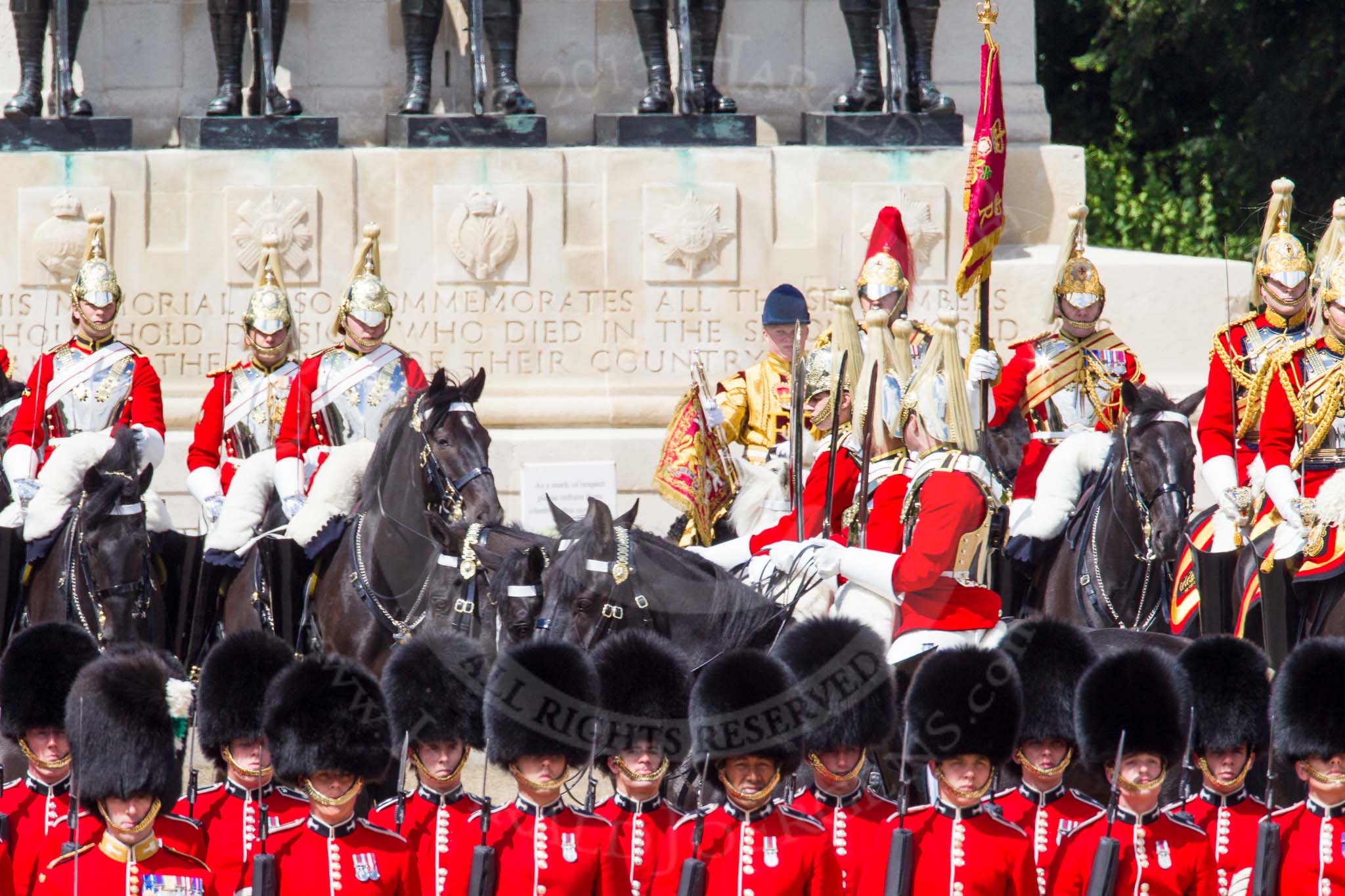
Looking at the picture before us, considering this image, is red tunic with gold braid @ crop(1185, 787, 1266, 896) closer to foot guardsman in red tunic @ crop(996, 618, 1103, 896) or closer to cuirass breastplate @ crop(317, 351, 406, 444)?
foot guardsman in red tunic @ crop(996, 618, 1103, 896)

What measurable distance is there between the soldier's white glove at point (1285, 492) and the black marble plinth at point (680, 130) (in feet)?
21.3

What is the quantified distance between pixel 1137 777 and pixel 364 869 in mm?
2254

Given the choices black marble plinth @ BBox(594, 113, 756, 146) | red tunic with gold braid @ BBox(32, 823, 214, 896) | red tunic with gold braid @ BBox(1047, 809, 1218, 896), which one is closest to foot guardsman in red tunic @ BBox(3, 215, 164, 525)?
black marble plinth @ BBox(594, 113, 756, 146)

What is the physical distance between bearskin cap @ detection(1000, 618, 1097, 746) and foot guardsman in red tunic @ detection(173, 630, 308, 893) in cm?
224

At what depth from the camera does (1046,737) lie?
25.7ft

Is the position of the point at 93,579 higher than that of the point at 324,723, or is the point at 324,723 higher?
the point at 93,579

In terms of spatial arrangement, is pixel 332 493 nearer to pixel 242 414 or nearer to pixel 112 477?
pixel 112 477

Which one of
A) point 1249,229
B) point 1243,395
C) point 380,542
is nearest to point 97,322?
point 380,542

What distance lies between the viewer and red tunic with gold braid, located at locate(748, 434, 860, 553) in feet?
32.4

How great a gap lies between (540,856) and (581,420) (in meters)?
8.31

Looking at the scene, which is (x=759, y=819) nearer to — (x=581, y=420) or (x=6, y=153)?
(x=581, y=420)

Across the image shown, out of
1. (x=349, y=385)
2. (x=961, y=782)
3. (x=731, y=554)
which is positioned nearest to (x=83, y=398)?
(x=349, y=385)

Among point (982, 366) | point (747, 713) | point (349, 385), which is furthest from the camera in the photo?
point (349, 385)

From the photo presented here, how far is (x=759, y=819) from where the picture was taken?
7.24m
